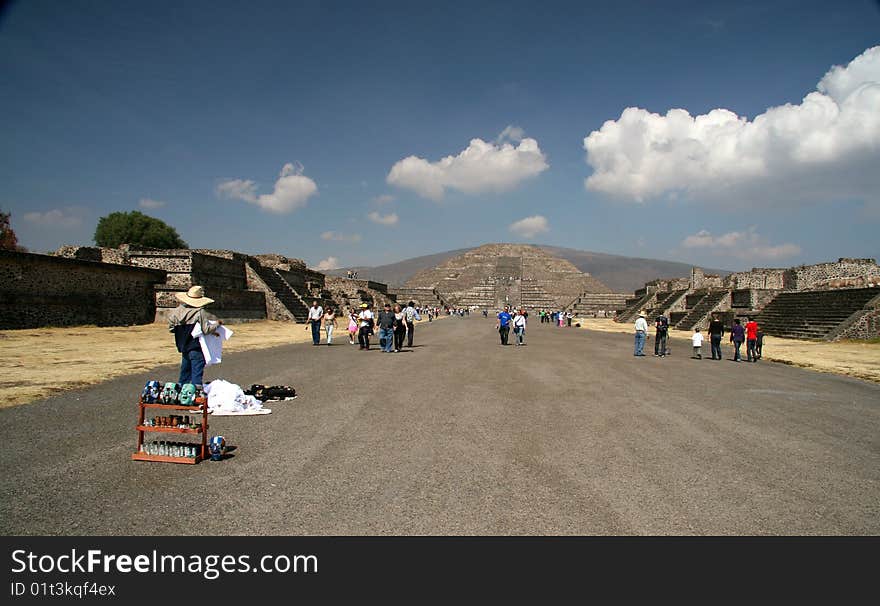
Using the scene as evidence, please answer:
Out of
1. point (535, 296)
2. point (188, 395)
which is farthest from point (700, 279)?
point (188, 395)

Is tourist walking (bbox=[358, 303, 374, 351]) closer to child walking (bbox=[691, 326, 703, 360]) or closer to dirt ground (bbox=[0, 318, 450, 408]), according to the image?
dirt ground (bbox=[0, 318, 450, 408])

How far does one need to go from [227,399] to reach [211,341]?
3.02 ft

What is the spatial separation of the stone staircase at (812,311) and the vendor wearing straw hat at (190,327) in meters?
24.0

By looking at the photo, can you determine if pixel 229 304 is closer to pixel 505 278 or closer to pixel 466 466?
pixel 466 466

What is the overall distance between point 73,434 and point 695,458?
6.34 m

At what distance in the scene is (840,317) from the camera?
75.8ft

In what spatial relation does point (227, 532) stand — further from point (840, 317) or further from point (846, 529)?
point (840, 317)

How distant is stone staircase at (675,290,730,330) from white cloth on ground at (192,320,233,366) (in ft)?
100

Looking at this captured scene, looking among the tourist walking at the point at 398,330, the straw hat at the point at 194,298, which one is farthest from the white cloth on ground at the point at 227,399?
the tourist walking at the point at 398,330

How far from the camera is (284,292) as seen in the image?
35062mm

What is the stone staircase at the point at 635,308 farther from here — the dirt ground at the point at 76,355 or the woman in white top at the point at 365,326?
the woman in white top at the point at 365,326

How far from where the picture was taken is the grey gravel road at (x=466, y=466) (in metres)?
3.63

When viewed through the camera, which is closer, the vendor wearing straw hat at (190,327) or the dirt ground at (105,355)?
the vendor wearing straw hat at (190,327)
